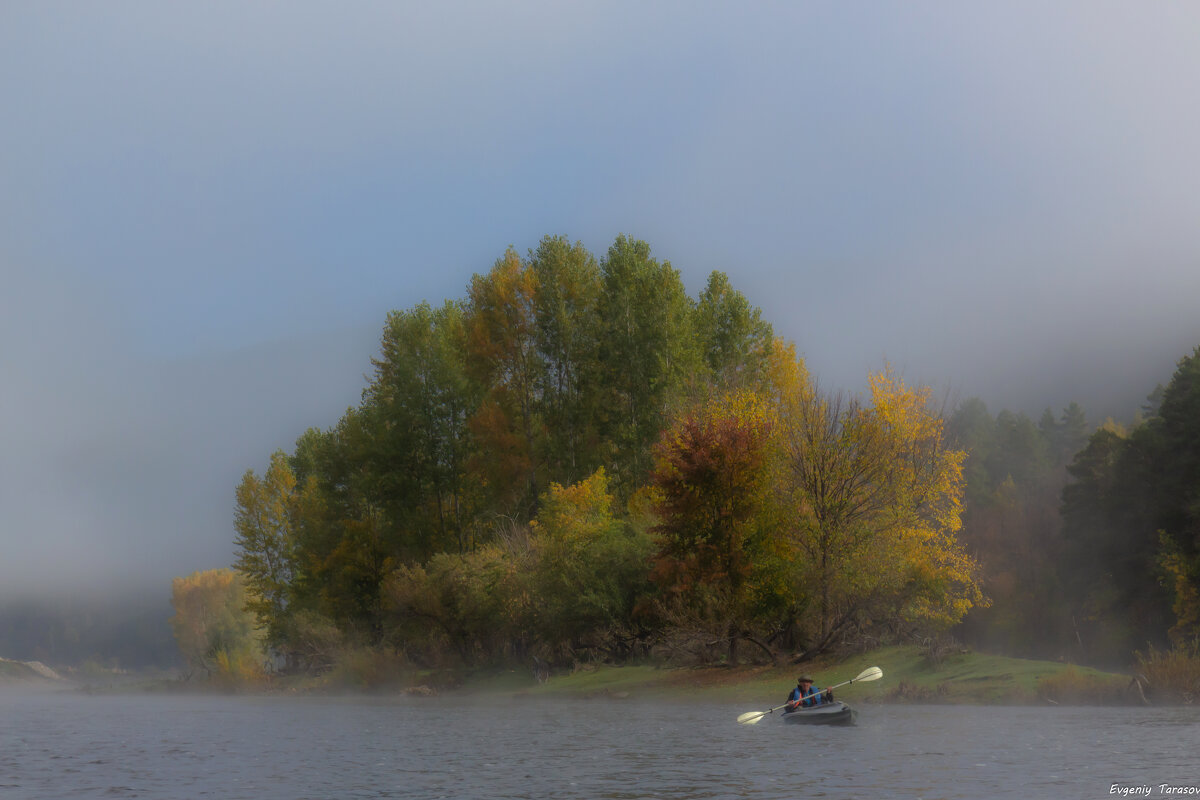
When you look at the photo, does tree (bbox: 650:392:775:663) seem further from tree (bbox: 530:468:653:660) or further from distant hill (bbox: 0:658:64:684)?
distant hill (bbox: 0:658:64:684)

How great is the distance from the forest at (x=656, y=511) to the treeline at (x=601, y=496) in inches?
A: 6.0

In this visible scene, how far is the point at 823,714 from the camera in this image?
29.0 meters

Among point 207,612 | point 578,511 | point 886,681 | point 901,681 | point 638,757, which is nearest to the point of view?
point 638,757

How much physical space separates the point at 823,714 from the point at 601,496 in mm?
27036

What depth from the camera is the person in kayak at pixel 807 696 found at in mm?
30469

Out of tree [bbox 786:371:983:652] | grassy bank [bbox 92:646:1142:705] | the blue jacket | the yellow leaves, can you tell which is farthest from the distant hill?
the blue jacket

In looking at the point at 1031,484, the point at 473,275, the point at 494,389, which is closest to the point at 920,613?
the point at 494,389

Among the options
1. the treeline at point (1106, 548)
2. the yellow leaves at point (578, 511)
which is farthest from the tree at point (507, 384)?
the treeline at point (1106, 548)

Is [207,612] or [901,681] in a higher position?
[207,612]

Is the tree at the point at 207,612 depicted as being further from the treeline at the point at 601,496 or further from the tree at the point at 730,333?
the tree at the point at 730,333

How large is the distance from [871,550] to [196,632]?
311 ft

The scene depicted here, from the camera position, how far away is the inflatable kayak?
2858 cm

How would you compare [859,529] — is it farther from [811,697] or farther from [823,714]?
[823,714]

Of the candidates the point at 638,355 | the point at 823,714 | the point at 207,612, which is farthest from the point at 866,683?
the point at 207,612
